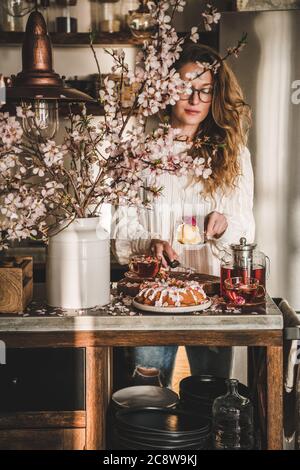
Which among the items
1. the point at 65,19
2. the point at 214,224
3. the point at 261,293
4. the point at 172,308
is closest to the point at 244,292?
the point at 261,293

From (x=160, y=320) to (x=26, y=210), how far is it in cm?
44

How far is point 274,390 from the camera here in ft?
5.42

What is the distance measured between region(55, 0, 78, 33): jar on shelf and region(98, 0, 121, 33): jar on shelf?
16 centimetres

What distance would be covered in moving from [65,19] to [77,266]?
2.54 m

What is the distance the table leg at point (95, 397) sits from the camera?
1659 mm

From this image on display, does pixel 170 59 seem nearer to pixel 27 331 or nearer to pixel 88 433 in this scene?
pixel 27 331

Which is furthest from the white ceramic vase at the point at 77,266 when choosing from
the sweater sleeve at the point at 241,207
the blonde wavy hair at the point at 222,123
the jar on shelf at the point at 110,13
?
the jar on shelf at the point at 110,13

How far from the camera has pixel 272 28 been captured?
3.11 m

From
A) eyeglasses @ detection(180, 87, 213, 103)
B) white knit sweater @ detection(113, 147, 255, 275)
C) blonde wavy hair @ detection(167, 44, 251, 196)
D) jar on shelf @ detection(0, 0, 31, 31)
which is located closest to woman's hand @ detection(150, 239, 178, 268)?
white knit sweater @ detection(113, 147, 255, 275)

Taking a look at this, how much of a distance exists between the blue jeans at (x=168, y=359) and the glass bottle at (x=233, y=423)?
83cm

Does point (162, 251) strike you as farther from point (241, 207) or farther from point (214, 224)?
point (241, 207)

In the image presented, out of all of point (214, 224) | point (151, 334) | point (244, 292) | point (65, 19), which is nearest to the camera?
point (151, 334)

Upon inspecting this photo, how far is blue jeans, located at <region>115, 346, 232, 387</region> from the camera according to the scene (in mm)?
2670
